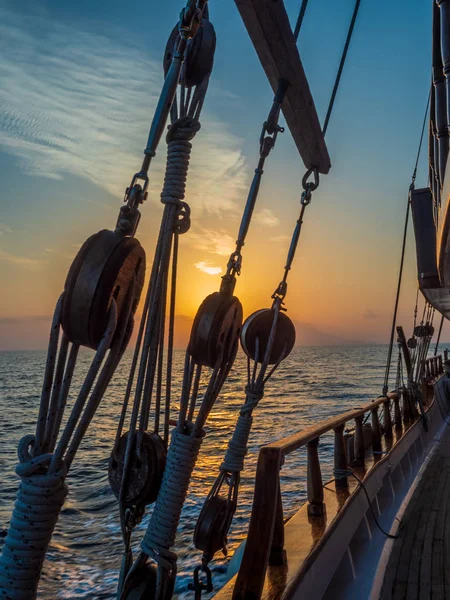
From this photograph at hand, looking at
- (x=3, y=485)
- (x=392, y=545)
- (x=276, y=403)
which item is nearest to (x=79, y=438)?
(x=392, y=545)

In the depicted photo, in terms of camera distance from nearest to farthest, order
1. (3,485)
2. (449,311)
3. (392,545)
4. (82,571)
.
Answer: (392,545) < (82,571) < (449,311) < (3,485)

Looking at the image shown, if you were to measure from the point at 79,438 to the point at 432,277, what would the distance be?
3.54 m

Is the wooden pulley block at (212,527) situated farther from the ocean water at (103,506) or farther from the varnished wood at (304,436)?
the ocean water at (103,506)

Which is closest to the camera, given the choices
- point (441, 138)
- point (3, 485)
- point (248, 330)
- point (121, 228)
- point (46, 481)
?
point (46, 481)

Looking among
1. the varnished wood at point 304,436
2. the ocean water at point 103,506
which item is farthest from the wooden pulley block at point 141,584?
the ocean water at point 103,506

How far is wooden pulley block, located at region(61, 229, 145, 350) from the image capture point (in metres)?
1.27

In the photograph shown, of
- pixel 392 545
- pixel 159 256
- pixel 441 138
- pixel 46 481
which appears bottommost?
pixel 392 545

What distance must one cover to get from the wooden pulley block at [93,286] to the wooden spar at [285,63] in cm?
141

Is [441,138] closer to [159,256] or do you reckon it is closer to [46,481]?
[159,256]

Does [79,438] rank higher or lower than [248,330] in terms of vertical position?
lower

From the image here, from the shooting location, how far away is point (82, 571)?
19.9 feet

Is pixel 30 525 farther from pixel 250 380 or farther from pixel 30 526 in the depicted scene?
pixel 250 380

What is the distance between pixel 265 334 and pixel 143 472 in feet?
4.66

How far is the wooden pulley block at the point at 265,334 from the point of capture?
2887 mm
